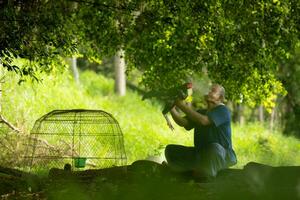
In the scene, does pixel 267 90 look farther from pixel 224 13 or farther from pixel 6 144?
pixel 6 144

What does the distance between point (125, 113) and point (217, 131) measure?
41.7 feet

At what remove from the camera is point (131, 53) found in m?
10.3

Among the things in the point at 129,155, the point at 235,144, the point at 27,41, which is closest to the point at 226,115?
the point at 27,41

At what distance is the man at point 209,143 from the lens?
6230mm

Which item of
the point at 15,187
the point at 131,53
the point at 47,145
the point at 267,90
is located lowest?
the point at 15,187

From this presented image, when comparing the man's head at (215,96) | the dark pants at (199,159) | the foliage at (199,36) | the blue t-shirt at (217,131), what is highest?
the foliage at (199,36)

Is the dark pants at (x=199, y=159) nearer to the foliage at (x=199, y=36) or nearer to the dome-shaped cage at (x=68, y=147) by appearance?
the dome-shaped cage at (x=68, y=147)

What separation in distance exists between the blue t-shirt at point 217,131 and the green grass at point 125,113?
264 cm

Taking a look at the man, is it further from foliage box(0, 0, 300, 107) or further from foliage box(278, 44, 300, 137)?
foliage box(0, 0, 300, 107)

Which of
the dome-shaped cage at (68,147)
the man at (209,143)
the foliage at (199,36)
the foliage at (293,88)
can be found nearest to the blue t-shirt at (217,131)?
the man at (209,143)

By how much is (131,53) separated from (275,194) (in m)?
9.35

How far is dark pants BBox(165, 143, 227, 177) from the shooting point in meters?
6.31

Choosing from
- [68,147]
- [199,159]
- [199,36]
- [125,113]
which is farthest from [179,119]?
[125,113]

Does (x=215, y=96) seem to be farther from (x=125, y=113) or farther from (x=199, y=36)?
(x=125, y=113)
